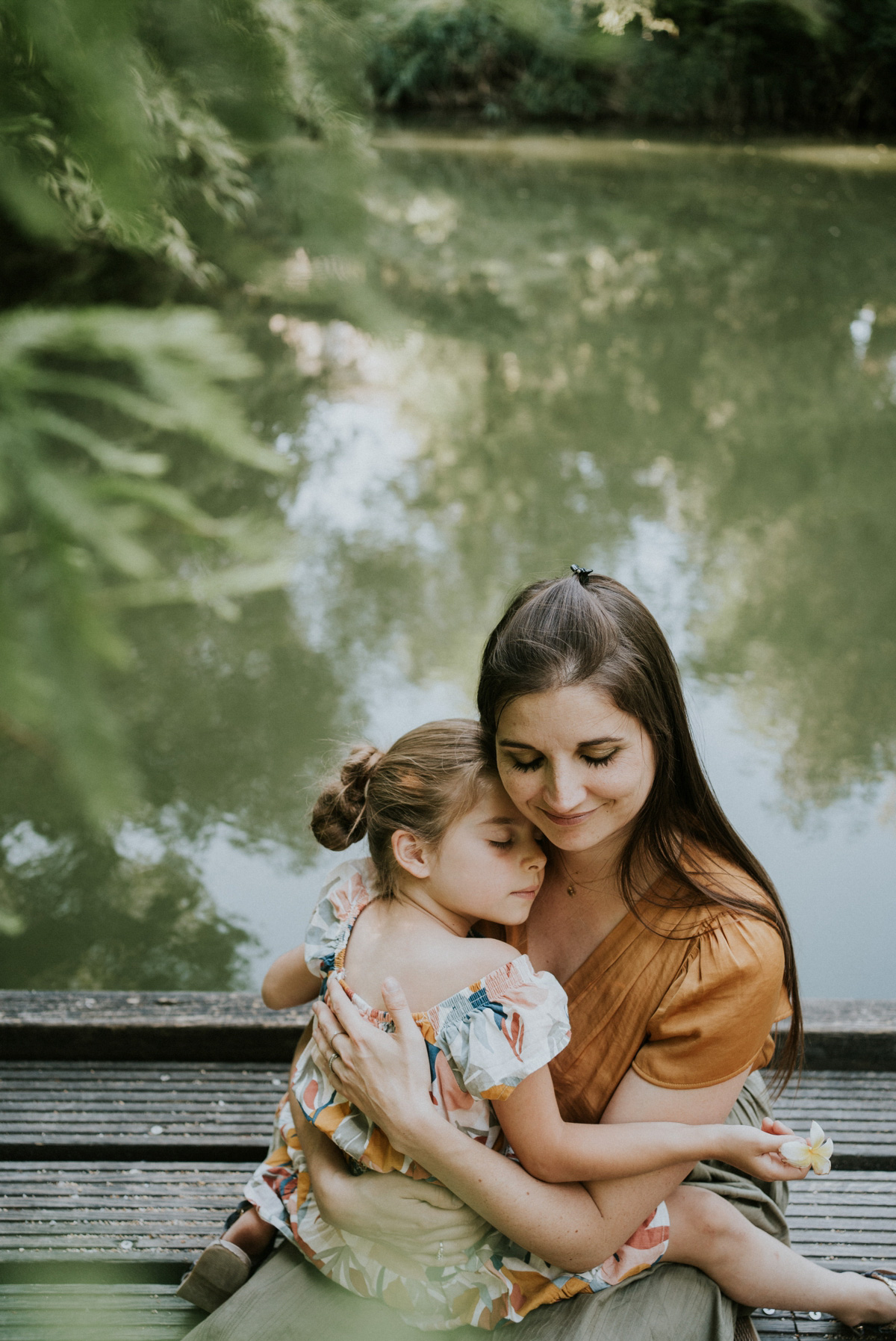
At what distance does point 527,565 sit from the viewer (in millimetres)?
5254

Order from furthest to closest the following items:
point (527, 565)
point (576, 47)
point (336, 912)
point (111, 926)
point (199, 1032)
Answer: point (527, 565) < point (111, 926) < point (199, 1032) < point (336, 912) < point (576, 47)

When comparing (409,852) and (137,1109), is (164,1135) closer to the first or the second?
(137,1109)

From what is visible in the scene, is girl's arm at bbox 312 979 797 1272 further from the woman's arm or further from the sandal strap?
the sandal strap

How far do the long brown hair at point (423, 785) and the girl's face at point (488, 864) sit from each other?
2cm

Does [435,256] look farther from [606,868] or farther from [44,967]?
[606,868]

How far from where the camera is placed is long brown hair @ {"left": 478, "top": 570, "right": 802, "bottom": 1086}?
137cm

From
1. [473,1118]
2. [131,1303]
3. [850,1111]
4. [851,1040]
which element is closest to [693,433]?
[851,1040]

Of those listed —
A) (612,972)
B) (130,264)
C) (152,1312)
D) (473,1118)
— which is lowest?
(152,1312)

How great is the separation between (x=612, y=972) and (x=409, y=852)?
322 mm

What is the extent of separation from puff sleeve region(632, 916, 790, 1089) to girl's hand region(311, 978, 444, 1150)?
11.2 inches

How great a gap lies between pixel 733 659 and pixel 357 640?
1.61m

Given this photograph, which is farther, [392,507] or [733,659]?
[392,507]

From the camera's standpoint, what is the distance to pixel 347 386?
784 cm

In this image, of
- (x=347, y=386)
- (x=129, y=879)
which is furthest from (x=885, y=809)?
(x=347, y=386)
